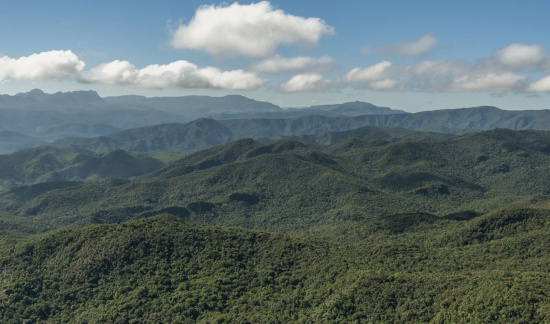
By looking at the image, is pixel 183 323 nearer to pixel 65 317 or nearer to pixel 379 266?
pixel 65 317

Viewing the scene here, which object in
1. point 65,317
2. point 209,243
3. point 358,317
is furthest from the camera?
point 209,243

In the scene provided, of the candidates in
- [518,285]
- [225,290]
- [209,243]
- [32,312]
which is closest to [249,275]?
[225,290]

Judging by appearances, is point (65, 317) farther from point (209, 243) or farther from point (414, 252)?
point (414, 252)

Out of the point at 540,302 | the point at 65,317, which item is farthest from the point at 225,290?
the point at 540,302

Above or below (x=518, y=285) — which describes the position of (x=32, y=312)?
below

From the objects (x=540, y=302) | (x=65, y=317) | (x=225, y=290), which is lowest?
(x=65, y=317)

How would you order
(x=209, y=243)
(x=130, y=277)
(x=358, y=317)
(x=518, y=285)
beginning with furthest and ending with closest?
(x=209, y=243)
(x=130, y=277)
(x=358, y=317)
(x=518, y=285)

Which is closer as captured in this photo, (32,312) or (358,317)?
(358,317)

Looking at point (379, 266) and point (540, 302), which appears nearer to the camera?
point (540, 302)

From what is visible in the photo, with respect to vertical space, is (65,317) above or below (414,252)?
below
